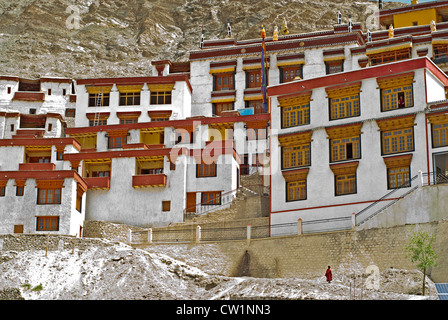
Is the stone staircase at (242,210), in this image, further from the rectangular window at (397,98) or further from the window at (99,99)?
the window at (99,99)

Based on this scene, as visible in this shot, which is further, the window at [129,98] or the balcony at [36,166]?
the window at [129,98]

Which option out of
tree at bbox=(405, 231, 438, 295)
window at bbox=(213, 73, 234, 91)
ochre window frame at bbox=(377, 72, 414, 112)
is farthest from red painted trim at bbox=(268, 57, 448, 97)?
window at bbox=(213, 73, 234, 91)

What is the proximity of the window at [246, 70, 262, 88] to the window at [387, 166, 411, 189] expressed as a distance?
28457 mm

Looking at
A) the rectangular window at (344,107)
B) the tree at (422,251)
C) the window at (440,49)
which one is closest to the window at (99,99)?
the rectangular window at (344,107)

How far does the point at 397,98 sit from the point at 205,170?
16445mm

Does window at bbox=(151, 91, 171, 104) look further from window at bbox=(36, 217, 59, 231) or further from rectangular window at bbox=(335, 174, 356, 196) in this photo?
rectangular window at bbox=(335, 174, 356, 196)

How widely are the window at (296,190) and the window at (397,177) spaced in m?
5.78

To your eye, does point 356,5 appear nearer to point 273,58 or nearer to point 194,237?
point 273,58

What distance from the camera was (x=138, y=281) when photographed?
46531mm

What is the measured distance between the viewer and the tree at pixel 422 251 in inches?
1668

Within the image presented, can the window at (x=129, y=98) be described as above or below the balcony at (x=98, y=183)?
above

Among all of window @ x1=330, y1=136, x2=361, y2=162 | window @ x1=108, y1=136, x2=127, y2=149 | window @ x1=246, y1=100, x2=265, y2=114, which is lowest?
window @ x1=330, y1=136, x2=361, y2=162

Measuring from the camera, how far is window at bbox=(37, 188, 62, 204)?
58.9 meters

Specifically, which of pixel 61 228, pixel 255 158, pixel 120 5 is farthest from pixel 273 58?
pixel 120 5
